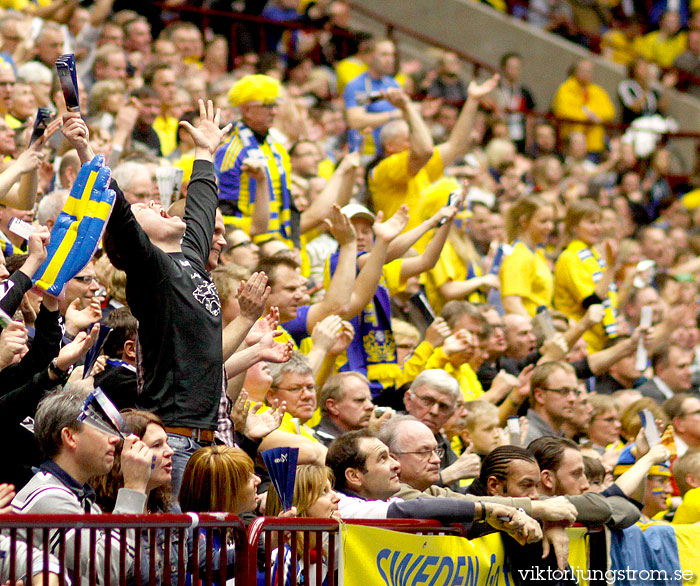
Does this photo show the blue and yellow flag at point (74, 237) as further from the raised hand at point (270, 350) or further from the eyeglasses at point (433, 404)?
the eyeglasses at point (433, 404)

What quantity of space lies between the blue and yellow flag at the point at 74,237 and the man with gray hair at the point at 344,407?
6.77 ft

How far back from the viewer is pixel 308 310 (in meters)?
6.82

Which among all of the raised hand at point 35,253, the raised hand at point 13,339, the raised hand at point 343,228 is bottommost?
the raised hand at point 343,228

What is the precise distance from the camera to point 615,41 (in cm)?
1747

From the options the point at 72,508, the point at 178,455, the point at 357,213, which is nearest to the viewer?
the point at 72,508

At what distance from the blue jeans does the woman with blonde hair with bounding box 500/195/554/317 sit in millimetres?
4857

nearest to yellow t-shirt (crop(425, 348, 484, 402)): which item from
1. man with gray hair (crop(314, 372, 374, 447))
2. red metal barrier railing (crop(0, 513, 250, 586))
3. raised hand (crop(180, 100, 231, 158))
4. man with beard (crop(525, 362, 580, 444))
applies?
man with beard (crop(525, 362, 580, 444))

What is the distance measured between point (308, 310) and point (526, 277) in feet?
9.13

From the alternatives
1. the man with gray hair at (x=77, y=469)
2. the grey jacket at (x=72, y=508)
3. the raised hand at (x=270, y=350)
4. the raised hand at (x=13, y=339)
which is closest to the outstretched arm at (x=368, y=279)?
the raised hand at (x=270, y=350)

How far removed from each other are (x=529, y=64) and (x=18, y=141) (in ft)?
35.3

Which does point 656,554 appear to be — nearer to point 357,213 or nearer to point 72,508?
point 357,213

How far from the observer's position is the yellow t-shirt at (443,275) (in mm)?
8633

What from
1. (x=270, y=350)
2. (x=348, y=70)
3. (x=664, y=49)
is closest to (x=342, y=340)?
(x=270, y=350)

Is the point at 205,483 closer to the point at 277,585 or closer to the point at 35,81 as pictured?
the point at 277,585
